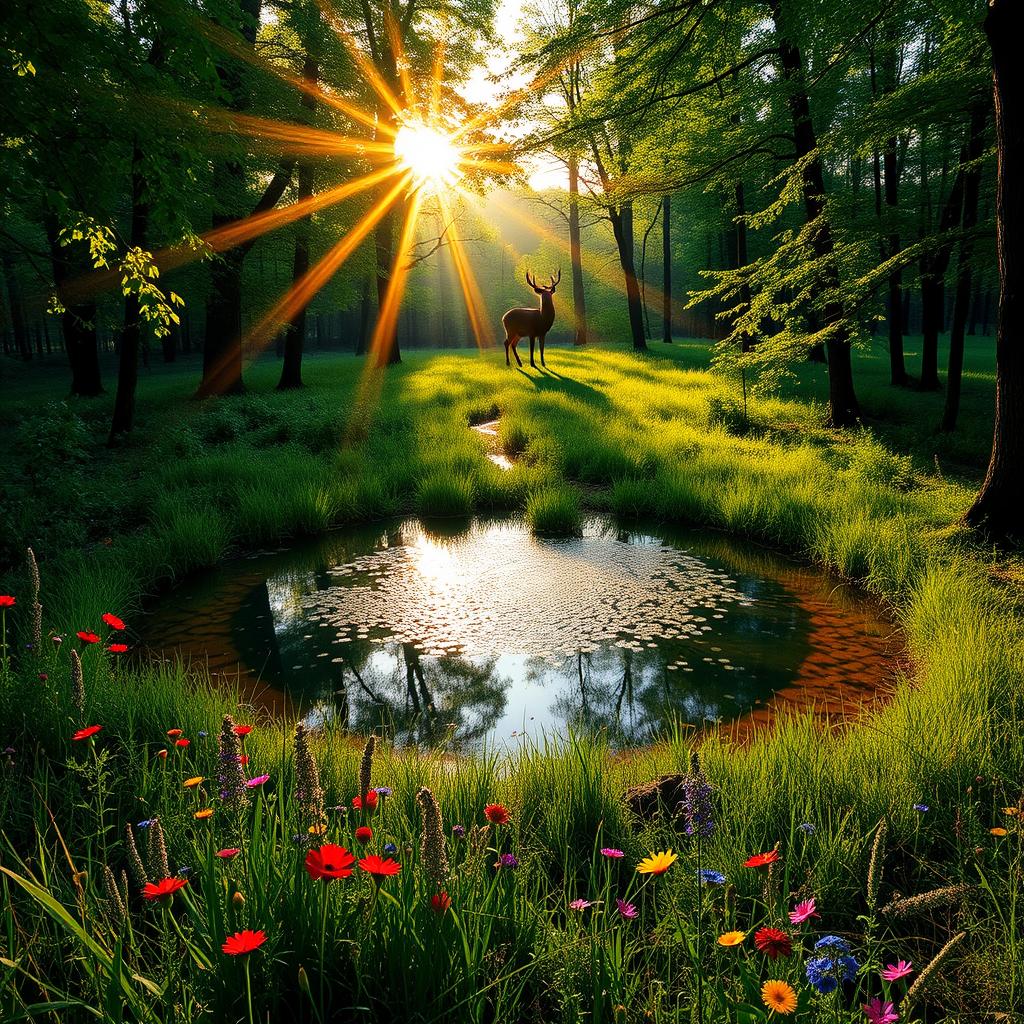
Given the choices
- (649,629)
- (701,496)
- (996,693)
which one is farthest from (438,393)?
(996,693)

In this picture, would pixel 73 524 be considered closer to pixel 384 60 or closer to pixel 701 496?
pixel 701 496

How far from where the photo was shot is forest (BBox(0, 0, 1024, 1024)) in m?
1.41

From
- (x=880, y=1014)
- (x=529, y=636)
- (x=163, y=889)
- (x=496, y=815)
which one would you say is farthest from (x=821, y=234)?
(x=163, y=889)

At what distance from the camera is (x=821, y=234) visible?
10.2m

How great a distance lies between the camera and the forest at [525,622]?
1412 millimetres

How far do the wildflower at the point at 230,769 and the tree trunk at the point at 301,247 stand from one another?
16.5 meters

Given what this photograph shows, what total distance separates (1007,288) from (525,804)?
5.89 metres

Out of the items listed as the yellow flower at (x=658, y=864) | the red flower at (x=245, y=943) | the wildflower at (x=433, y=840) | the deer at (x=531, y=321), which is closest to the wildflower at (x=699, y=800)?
the yellow flower at (x=658, y=864)

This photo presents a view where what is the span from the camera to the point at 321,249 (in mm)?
17516

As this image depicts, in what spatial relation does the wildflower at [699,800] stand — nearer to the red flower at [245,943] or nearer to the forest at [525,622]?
the forest at [525,622]

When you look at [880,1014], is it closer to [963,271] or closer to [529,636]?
[529,636]

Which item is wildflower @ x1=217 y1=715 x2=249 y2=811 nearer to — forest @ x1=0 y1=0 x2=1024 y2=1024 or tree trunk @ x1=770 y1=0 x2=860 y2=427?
forest @ x1=0 y1=0 x2=1024 y2=1024

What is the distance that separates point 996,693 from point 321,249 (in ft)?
59.7

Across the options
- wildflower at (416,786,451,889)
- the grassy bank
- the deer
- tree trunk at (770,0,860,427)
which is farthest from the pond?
the deer
